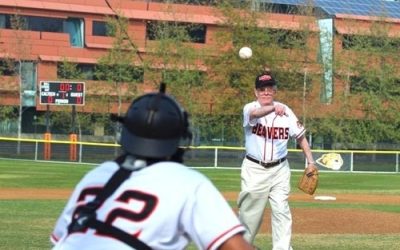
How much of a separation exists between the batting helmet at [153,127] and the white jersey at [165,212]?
0.08 meters

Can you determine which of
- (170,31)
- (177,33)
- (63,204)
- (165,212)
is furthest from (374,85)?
(165,212)

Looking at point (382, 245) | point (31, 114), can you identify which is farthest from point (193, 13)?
point (382, 245)

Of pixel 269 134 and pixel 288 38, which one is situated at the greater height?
pixel 288 38

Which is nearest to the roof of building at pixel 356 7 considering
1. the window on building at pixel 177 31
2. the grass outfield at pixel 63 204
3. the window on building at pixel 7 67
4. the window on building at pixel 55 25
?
the window on building at pixel 177 31

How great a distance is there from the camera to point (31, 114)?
59938 millimetres

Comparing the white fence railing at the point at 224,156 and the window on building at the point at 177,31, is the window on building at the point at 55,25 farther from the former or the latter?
the white fence railing at the point at 224,156

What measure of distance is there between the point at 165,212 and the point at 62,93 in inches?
1543

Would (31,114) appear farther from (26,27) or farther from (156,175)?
(156,175)

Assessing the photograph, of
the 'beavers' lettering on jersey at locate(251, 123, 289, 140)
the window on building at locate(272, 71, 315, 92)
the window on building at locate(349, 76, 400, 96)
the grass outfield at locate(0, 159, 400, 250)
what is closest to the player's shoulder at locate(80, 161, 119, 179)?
the 'beavers' lettering on jersey at locate(251, 123, 289, 140)

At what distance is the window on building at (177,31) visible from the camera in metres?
53.4

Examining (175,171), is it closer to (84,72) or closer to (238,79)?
(238,79)

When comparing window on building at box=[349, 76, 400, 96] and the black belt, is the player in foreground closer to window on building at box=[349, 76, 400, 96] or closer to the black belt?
the black belt

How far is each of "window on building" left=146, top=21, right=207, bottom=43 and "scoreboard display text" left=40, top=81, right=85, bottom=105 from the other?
40.9 feet

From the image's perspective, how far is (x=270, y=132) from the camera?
384 inches
